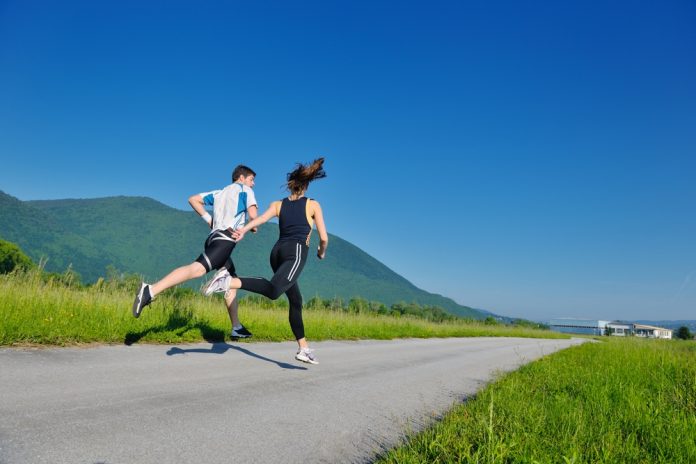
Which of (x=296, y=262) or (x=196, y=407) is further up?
(x=296, y=262)

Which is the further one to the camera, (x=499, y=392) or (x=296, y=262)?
(x=296, y=262)

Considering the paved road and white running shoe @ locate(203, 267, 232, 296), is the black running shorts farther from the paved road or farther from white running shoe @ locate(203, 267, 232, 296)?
the paved road

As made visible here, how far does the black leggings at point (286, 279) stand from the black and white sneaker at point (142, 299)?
105 centimetres

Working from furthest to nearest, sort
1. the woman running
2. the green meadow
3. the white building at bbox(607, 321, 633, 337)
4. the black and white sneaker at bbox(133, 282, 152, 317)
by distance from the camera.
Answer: the white building at bbox(607, 321, 633, 337)
the woman running
the black and white sneaker at bbox(133, 282, 152, 317)
the green meadow

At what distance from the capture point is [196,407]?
10.7 feet

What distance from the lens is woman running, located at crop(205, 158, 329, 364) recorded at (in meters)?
5.42

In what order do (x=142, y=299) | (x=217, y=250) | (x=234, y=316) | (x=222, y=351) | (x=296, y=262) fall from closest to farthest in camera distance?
(x=142, y=299), (x=296, y=262), (x=217, y=250), (x=222, y=351), (x=234, y=316)

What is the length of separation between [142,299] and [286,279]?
5.40 feet

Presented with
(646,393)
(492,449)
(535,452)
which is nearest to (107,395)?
(492,449)

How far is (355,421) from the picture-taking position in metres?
3.39

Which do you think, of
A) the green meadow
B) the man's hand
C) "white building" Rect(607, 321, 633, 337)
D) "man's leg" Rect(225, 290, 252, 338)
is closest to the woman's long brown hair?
the man's hand

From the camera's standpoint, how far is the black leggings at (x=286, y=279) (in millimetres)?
5227

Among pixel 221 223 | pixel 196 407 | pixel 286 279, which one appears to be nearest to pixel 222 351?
pixel 286 279

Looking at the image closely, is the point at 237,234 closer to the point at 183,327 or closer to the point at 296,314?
the point at 296,314
